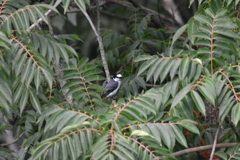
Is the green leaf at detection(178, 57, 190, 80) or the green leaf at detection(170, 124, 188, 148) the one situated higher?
the green leaf at detection(178, 57, 190, 80)

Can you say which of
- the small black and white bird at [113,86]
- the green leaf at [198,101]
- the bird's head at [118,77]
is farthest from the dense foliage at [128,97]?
the small black and white bird at [113,86]

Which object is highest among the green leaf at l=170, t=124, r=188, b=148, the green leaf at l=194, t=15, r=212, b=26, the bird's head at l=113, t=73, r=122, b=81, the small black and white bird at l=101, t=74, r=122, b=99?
the green leaf at l=194, t=15, r=212, b=26

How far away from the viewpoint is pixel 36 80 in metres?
2.89

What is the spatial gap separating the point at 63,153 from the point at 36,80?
2.41ft

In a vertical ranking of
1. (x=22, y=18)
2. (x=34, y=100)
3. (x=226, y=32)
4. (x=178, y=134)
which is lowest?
(x=178, y=134)

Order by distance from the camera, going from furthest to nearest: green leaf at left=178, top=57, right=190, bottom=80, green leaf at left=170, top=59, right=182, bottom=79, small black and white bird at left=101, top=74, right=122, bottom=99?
small black and white bird at left=101, top=74, right=122, bottom=99 < green leaf at left=170, top=59, right=182, bottom=79 < green leaf at left=178, top=57, right=190, bottom=80

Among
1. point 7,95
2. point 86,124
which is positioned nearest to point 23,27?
point 7,95

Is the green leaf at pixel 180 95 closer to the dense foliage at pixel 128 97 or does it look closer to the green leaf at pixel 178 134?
the dense foliage at pixel 128 97

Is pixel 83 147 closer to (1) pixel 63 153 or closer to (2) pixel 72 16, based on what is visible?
(1) pixel 63 153

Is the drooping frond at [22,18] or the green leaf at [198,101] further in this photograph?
the drooping frond at [22,18]

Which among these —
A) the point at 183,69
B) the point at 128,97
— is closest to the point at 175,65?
the point at 183,69

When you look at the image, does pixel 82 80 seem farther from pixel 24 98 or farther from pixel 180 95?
pixel 180 95

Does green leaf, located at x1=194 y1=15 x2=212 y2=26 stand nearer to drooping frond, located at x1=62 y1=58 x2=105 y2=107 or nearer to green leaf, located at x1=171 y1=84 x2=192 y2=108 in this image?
green leaf, located at x1=171 y1=84 x2=192 y2=108

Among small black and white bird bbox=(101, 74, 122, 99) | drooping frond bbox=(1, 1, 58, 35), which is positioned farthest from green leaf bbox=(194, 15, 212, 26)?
small black and white bird bbox=(101, 74, 122, 99)
